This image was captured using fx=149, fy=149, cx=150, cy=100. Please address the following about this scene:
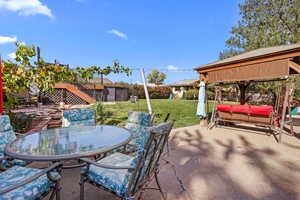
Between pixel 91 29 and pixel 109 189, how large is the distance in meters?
11.6

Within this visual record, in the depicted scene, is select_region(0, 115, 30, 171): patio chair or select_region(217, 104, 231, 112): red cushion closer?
select_region(0, 115, 30, 171): patio chair

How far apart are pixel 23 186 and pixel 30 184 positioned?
0.17 feet

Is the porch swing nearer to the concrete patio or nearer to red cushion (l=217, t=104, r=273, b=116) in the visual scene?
red cushion (l=217, t=104, r=273, b=116)

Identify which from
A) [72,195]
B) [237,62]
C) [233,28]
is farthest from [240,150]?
[233,28]

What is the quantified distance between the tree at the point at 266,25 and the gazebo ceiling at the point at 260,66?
25.4 ft

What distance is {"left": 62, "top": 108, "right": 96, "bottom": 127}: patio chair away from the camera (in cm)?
289

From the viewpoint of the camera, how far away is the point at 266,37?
10547mm

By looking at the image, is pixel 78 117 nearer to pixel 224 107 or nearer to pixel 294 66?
pixel 224 107

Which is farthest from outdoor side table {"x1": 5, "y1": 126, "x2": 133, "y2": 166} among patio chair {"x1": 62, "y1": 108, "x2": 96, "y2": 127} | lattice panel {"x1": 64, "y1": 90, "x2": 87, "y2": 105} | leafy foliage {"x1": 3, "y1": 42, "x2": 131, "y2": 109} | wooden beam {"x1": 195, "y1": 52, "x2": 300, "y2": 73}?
lattice panel {"x1": 64, "y1": 90, "x2": 87, "y2": 105}

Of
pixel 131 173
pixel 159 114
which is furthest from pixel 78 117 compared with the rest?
pixel 159 114

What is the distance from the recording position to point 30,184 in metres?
1.39

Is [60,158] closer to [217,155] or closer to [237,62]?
[217,155]

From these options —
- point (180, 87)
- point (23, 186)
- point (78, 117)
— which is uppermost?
point (180, 87)

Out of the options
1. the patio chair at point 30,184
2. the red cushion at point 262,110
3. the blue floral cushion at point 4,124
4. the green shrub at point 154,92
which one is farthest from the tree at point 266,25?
the blue floral cushion at point 4,124
